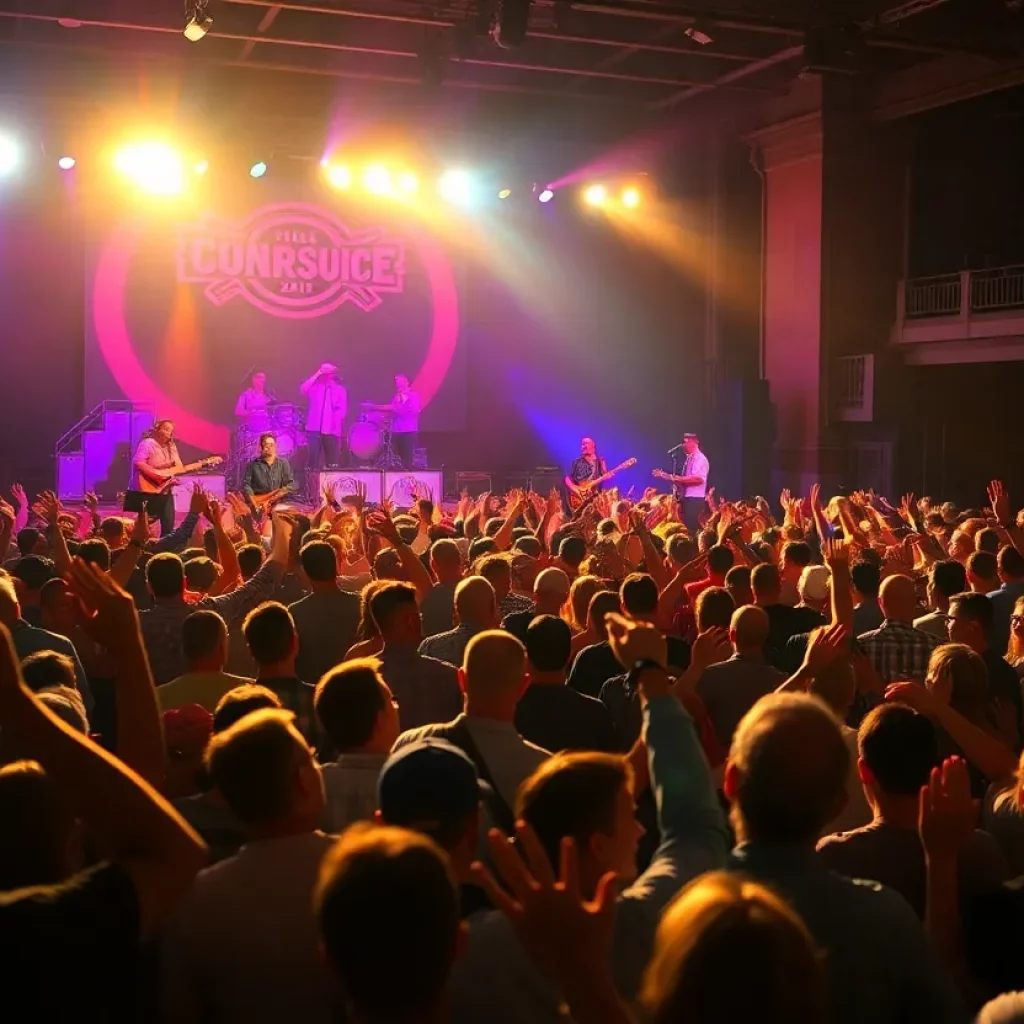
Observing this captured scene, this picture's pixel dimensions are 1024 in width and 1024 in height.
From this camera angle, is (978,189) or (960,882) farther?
(978,189)

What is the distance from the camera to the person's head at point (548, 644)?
3.52 metres

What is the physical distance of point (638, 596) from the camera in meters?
4.48

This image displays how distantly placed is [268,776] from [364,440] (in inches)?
570

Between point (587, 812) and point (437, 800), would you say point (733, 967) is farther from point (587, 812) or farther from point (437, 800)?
point (437, 800)

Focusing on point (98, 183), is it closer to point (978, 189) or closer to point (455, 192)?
point (455, 192)

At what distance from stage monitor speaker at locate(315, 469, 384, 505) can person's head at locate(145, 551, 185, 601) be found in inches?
396

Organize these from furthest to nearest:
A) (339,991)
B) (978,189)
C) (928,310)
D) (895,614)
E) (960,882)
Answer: (978,189), (928,310), (895,614), (960,882), (339,991)

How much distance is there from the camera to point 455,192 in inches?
698

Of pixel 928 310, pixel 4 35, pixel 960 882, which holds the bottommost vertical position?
pixel 960 882

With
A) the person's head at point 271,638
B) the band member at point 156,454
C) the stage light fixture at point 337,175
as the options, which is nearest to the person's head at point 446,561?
the person's head at point 271,638

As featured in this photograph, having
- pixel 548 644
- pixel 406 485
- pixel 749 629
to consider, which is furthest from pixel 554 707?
pixel 406 485

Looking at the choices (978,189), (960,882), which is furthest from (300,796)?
(978,189)

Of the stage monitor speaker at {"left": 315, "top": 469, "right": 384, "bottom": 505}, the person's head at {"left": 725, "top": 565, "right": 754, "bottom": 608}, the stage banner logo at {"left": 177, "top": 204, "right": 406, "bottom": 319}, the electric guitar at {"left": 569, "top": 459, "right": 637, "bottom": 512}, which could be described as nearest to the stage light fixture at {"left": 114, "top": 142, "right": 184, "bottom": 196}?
the stage banner logo at {"left": 177, "top": 204, "right": 406, "bottom": 319}

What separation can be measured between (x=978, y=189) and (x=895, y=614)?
15.1m
